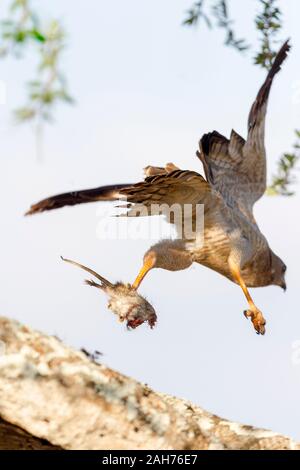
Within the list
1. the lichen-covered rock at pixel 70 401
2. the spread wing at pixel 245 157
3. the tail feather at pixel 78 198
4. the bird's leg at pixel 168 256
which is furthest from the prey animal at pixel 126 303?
the spread wing at pixel 245 157

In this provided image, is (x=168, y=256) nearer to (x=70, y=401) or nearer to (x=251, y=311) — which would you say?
(x=251, y=311)

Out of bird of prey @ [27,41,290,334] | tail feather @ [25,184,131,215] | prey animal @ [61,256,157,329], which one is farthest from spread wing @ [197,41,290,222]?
prey animal @ [61,256,157,329]

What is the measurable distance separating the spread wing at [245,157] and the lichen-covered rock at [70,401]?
404cm

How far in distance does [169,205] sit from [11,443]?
3.25 metres

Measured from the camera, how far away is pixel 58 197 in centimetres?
774

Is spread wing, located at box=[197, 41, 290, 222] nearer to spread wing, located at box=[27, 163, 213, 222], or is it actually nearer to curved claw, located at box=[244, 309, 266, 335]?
spread wing, located at box=[27, 163, 213, 222]

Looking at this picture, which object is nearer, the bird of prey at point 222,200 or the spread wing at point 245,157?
the bird of prey at point 222,200

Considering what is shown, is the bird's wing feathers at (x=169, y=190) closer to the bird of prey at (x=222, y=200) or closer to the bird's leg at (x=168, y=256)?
the bird of prey at (x=222, y=200)

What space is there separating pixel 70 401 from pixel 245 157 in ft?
15.7

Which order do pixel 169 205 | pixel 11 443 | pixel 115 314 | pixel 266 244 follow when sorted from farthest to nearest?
pixel 266 244, pixel 169 205, pixel 115 314, pixel 11 443

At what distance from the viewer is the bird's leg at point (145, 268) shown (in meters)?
8.41
